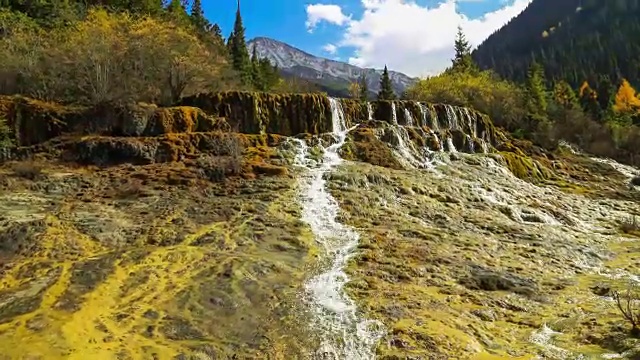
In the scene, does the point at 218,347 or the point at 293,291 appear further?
the point at 293,291

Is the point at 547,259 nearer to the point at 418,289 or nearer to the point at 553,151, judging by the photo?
the point at 418,289

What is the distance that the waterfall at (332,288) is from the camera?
404 inches

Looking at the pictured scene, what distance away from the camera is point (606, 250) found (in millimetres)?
19219

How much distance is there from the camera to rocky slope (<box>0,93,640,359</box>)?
10.4 meters

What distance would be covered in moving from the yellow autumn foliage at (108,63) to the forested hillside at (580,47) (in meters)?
70.7

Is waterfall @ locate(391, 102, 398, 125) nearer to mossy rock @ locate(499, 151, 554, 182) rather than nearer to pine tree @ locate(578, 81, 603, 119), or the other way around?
mossy rock @ locate(499, 151, 554, 182)

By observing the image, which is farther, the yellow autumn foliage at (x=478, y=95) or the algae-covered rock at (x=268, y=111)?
the yellow autumn foliage at (x=478, y=95)

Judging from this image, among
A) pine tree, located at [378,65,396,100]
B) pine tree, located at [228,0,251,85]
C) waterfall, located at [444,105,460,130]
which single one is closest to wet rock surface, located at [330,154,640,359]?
waterfall, located at [444,105,460,130]

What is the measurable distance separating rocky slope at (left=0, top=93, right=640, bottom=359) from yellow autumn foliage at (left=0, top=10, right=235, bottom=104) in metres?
3.93

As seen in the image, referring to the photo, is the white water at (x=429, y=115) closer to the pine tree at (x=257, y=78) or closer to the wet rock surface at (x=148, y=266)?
the wet rock surface at (x=148, y=266)

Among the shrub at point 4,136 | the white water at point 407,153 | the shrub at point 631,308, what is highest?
the shrub at point 4,136

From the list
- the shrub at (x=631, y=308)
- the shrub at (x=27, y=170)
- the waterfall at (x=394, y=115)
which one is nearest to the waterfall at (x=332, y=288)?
the shrub at (x=631, y=308)

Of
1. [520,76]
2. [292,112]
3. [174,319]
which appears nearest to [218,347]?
[174,319]

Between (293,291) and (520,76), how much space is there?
15228 centimetres
